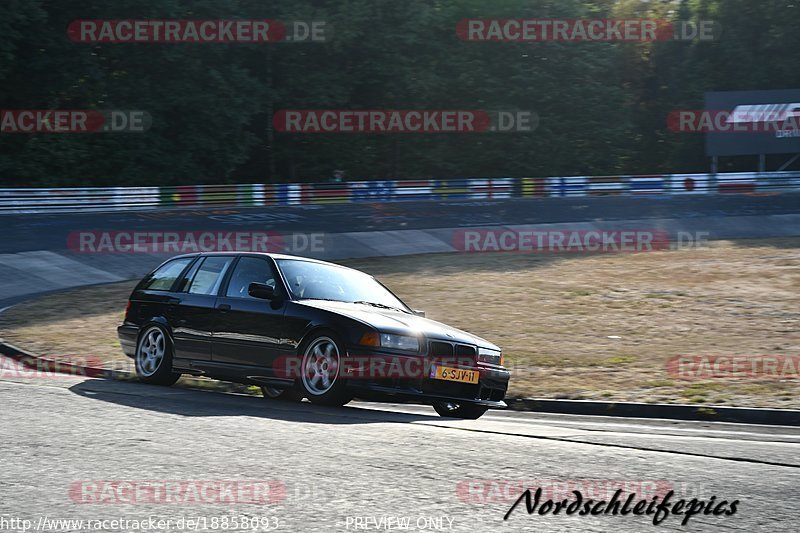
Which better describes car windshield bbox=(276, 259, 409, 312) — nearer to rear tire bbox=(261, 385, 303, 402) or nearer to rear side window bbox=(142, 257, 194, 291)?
rear tire bbox=(261, 385, 303, 402)

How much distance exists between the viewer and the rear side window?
11.2m

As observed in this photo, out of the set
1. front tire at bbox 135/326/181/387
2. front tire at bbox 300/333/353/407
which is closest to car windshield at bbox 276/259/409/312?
front tire at bbox 300/333/353/407

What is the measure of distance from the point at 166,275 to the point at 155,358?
0.96 metres

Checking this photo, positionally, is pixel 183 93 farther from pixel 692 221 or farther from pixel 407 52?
pixel 692 221

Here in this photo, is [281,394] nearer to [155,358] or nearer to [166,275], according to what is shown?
[155,358]

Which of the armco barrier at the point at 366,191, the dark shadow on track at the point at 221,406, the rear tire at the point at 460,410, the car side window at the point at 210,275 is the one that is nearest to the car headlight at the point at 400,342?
the dark shadow on track at the point at 221,406

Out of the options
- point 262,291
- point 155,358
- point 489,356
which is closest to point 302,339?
point 262,291

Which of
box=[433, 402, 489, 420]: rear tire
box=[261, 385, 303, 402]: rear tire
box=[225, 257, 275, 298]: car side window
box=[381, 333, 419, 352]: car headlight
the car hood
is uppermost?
box=[225, 257, 275, 298]: car side window

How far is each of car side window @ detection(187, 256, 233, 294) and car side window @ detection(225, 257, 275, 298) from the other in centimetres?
17

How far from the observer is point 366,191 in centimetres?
4075

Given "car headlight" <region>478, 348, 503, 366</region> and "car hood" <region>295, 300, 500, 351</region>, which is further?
"car headlight" <region>478, 348, 503, 366</region>

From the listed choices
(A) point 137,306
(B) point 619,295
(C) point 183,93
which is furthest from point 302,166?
(A) point 137,306

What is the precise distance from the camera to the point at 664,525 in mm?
5062

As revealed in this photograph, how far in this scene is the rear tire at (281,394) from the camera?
10.0m
